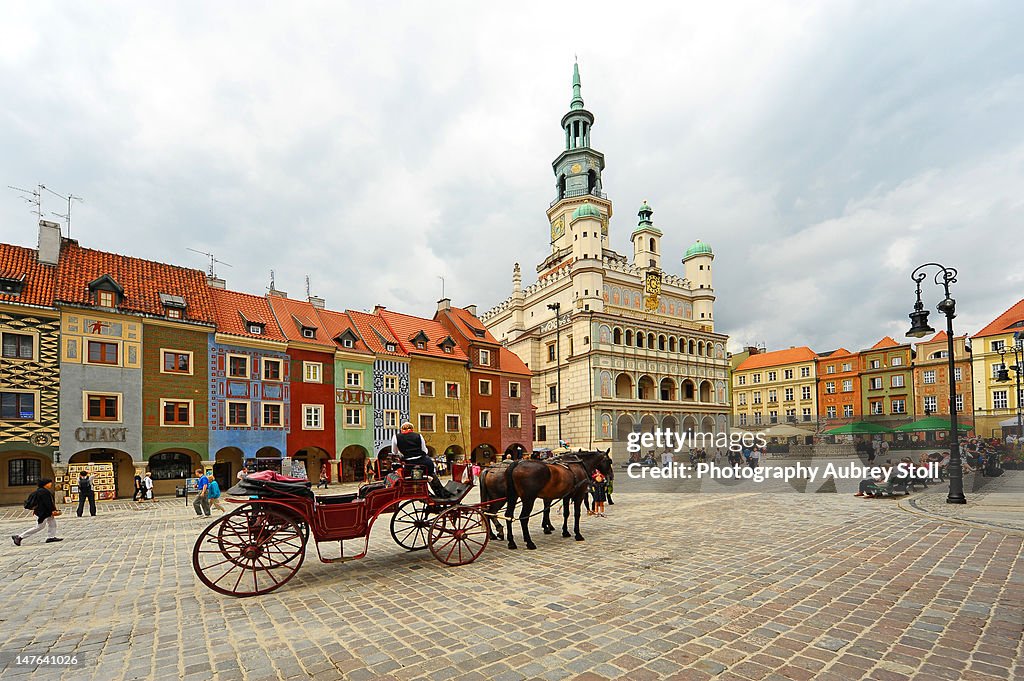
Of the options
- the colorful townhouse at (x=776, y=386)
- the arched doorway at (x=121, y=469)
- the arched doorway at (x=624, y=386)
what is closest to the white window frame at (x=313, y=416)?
the arched doorway at (x=121, y=469)

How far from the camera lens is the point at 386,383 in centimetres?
3045

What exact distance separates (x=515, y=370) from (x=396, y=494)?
30089mm

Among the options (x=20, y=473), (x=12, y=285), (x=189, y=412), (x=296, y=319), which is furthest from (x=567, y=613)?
(x=20, y=473)

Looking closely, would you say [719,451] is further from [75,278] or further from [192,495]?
[75,278]

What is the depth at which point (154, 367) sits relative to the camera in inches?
914

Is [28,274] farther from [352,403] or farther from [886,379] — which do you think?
[886,379]

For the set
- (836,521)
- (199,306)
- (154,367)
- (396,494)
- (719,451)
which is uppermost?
(199,306)

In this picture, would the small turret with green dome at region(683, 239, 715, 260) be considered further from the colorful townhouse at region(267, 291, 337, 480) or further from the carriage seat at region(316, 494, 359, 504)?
the carriage seat at region(316, 494, 359, 504)

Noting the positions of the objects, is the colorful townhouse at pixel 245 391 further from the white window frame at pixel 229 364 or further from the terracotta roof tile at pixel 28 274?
the terracotta roof tile at pixel 28 274

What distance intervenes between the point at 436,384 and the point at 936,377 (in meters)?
56.5

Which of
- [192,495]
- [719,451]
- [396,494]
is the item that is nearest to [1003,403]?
[719,451]

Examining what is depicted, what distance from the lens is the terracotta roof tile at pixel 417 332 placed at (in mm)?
32812

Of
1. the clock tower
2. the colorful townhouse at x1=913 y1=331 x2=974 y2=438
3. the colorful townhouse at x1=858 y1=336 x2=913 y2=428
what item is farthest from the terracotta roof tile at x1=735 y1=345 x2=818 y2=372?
the clock tower

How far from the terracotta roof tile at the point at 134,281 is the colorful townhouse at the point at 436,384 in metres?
11.0
